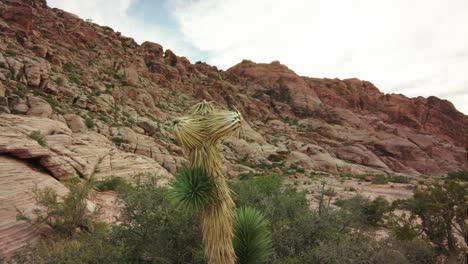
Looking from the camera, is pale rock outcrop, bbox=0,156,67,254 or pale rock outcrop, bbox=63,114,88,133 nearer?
pale rock outcrop, bbox=0,156,67,254

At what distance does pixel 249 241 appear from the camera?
5.72 metres

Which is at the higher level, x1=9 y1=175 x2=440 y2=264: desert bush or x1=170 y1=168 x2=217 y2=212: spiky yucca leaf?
x1=170 y1=168 x2=217 y2=212: spiky yucca leaf

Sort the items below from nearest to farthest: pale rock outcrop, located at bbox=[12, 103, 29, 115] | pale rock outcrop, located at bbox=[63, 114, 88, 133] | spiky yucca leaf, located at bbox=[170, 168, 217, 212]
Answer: spiky yucca leaf, located at bbox=[170, 168, 217, 212], pale rock outcrop, located at bbox=[12, 103, 29, 115], pale rock outcrop, located at bbox=[63, 114, 88, 133]

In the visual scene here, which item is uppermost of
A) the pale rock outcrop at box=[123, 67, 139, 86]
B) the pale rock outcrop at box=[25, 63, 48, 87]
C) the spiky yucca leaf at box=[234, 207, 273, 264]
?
the pale rock outcrop at box=[123, 67, 139, 86]

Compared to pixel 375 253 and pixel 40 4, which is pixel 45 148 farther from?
pixel 40 4

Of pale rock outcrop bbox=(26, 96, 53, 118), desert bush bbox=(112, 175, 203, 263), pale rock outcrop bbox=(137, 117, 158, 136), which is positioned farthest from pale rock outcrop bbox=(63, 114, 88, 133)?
desert bush bbox=(112, 175, 203, 263)

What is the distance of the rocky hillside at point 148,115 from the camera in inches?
608

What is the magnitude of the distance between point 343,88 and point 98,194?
70402mm

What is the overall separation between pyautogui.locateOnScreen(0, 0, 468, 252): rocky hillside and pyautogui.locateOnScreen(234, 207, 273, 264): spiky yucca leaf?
728cm

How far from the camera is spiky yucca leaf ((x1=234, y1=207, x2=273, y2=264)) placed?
5676 millimetres

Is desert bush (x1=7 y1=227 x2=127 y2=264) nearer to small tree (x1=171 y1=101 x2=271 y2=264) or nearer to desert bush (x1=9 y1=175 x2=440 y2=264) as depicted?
desert bush (x1=9 y1=175 x2=440 y2=264)

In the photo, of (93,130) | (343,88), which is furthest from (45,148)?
(343,88)

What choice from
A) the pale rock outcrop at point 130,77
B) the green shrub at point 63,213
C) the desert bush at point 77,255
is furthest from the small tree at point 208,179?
the pale rock outcrop at point 130,77

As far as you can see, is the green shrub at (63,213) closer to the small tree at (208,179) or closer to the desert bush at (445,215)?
the small tree at (208,179)
